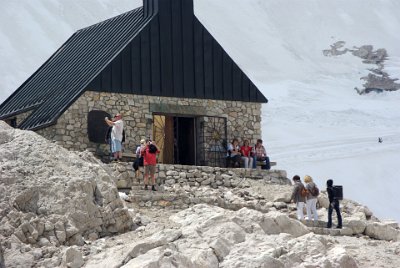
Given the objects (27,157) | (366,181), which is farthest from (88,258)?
(366,181)

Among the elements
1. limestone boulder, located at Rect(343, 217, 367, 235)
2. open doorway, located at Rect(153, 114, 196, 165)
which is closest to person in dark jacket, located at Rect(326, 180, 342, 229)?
limestone boulder, located at Rect(343, 217, 367, 235)

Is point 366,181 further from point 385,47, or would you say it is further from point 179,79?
point 385,47

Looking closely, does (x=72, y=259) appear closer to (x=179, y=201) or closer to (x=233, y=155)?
(x=179, y=201)

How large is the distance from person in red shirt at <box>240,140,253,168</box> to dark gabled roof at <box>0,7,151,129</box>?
471 cm

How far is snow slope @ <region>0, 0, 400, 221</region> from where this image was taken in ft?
202

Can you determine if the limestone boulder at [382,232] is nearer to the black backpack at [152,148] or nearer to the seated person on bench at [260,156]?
the black backpack at [152,148]

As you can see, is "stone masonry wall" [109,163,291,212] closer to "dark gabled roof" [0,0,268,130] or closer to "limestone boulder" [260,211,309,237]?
"dark gabled roof" [0,0,268,130]

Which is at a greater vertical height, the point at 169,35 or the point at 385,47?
the point at 385,47

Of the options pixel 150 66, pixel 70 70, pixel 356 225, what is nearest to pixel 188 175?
pixel 150 66

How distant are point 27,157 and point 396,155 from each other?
4436 centimetres

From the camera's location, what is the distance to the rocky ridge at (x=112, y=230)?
19.3 metres

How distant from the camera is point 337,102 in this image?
81875mm

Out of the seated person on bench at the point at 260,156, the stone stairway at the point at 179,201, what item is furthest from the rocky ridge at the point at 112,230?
the seated person on bench at the point at 260,156

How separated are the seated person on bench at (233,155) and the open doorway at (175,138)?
4.58 ft
